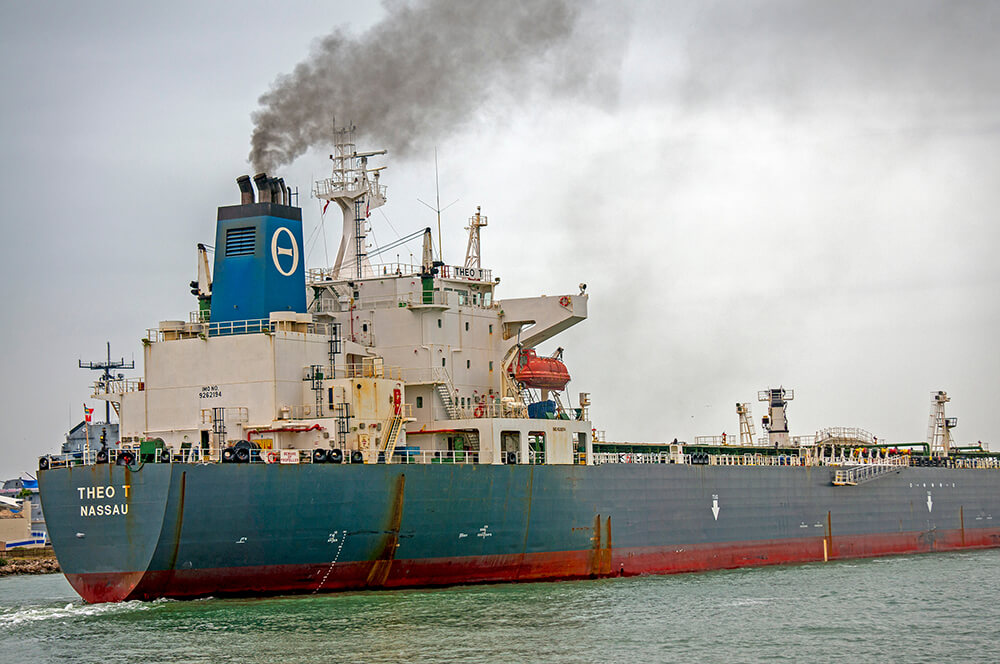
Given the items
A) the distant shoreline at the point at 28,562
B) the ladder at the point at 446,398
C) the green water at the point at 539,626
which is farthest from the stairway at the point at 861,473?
the distant shoreline at the point at 28,562

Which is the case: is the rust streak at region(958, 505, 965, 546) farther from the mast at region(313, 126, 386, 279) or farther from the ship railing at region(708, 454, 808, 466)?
the mast at region(313, 126, 386, 279)

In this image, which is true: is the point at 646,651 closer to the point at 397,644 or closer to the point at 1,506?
the point at 397,644

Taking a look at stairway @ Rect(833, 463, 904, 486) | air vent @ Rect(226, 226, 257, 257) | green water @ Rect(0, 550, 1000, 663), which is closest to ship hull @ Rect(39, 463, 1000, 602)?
green water @ Rect(0, 550, 1000, 663)

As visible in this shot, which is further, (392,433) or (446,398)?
(446,398)

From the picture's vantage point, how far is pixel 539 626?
24953mm

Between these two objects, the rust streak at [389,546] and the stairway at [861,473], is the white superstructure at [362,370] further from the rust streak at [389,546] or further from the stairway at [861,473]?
the stairway at [861,473]

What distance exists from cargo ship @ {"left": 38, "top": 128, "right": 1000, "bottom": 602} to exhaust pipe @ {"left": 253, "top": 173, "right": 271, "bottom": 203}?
3 cm

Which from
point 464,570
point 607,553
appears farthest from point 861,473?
point 464,570

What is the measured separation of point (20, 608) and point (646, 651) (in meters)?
15.8

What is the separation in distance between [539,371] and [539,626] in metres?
12.1

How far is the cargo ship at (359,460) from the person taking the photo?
27.0 m

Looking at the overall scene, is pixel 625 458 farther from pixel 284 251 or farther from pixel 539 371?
pixel 284 251

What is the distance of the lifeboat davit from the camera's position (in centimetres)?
3600

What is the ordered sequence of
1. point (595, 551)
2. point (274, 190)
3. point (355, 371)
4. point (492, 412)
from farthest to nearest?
point (492, 412) → point (595, 551) → point (355, 371) → point (274, 190)
